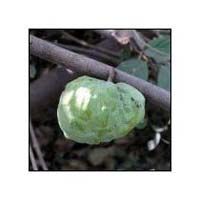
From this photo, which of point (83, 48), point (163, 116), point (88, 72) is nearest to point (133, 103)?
point (88, 72)

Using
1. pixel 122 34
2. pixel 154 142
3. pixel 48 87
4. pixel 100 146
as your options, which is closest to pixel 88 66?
pixel 122 34

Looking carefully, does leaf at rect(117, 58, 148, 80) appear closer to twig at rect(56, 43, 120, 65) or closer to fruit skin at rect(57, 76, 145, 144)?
twig at rect(56, 43, 120, 65)

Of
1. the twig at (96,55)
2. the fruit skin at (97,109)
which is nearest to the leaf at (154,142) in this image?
the twig at (96,55)

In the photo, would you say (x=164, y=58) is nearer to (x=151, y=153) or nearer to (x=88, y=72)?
(x=88, y=72)

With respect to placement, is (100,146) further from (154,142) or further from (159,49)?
(159,49)

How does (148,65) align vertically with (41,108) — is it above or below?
above

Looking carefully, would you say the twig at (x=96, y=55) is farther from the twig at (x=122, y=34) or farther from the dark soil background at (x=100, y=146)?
the twig at (x=122, y=34)
